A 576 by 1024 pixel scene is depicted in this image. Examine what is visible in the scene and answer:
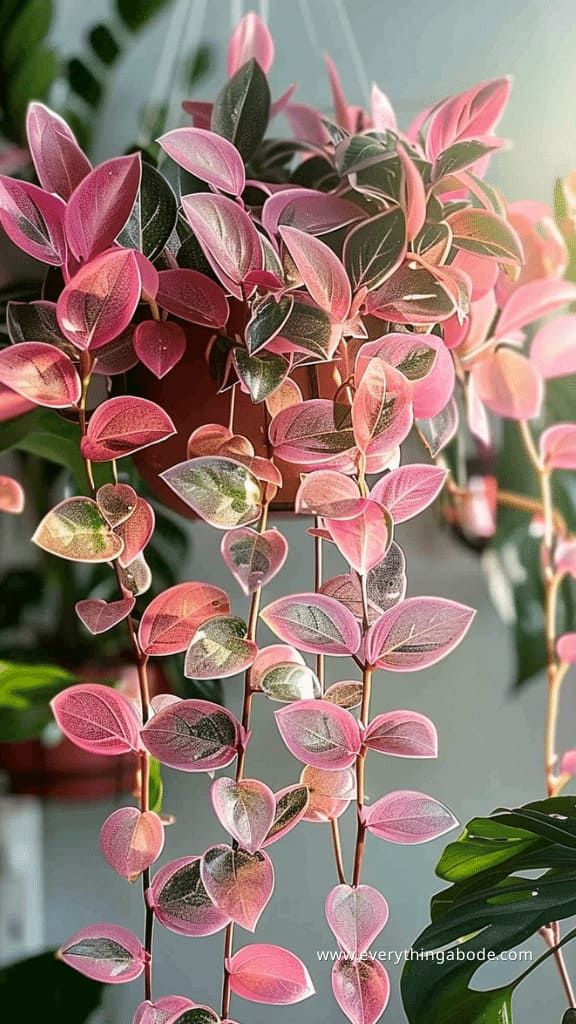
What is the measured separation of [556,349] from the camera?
2.31 ft

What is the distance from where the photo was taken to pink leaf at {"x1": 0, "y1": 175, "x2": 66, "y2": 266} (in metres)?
0.47

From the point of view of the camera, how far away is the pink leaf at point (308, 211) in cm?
49

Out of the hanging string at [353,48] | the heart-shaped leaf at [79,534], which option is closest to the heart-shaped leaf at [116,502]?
the heart-shaped leaf at [79,534]

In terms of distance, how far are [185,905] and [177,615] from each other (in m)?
0.17

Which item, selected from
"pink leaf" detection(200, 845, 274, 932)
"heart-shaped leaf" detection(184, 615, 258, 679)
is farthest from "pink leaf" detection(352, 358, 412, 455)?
"pink leaf" detection(200, 845, 274, 932)

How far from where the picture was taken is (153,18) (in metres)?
0.89

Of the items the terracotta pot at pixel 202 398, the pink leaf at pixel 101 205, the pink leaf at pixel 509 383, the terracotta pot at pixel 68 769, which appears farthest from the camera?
the terracotta pot at pixel 68 769

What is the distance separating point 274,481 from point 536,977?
20.5 inches

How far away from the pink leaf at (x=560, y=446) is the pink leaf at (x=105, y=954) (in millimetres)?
453

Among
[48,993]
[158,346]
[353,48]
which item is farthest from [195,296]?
[48,993]

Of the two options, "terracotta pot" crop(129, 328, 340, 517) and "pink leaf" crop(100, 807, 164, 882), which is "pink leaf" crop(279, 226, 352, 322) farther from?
"pink leaf" crop(100, 807, 164, 882)

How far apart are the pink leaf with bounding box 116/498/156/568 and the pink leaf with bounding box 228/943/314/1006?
0.82 ft

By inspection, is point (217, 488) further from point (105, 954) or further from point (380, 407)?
point (105, 954)

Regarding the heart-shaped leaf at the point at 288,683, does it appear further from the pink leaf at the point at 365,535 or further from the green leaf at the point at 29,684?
the green leaf at the point at 29,684
